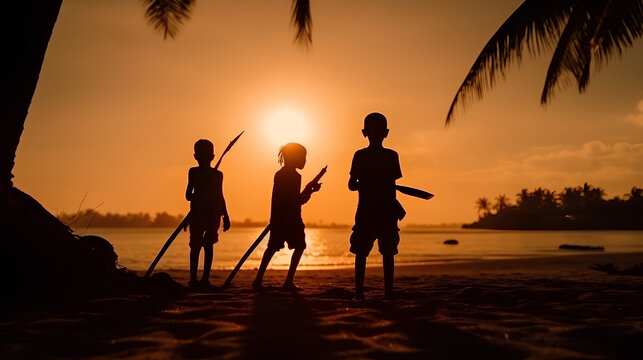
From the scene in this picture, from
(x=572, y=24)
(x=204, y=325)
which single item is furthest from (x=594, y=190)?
(x=204, y=325)

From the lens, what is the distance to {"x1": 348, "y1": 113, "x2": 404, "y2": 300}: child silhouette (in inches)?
166

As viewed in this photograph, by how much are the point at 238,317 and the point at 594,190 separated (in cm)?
9577

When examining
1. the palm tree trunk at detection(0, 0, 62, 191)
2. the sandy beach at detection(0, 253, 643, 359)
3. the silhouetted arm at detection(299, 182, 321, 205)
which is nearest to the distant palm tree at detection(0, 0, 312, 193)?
the palm tree trunk at detection(0, 0, 62, 191)

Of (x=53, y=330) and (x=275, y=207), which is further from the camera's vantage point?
(x=275, y=207)

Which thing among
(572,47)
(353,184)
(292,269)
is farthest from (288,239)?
(572,47)

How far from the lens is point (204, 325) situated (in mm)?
2918

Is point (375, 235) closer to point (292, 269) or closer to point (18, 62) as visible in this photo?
point (292, 269)

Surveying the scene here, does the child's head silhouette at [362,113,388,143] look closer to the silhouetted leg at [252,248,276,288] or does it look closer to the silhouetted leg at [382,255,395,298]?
the silhouetted leg at [382,255,395,298]

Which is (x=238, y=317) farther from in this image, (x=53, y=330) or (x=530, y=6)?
(x=530, y=6)

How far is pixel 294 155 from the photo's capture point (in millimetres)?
5391

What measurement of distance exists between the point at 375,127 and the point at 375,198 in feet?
2.10

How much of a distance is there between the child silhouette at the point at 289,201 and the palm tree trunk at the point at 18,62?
8.32 ft

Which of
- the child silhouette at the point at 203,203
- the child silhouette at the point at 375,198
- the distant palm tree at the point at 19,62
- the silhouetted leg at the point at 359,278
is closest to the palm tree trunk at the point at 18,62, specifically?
the distant palm tree at the point at 19,62

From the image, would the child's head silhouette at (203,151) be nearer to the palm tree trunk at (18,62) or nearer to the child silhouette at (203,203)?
the child silhouette at (203,203)
